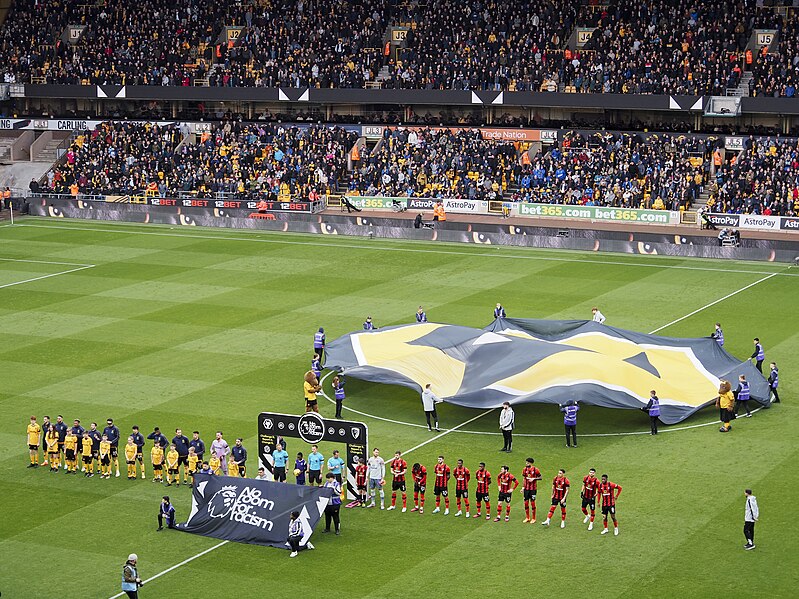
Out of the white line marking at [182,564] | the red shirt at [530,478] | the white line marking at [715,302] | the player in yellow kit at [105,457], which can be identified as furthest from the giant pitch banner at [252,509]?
the white line marking at [715,302]

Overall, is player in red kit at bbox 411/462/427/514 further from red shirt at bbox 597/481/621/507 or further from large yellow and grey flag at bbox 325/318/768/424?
large yellow and grey flag at bbox 325/318/768/424

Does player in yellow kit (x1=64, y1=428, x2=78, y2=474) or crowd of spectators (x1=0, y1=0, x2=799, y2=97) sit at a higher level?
crowd of spectators (x1=0, y1=0, x2=799, y2=97)

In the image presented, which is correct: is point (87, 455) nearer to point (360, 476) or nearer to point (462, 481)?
point (360, 476)

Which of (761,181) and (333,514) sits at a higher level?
(761,181)

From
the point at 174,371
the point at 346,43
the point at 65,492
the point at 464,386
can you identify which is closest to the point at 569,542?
the point at 464,386

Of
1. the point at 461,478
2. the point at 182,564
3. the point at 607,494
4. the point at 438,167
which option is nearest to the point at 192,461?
the point at 182,564

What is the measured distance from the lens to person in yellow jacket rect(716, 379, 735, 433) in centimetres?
2964

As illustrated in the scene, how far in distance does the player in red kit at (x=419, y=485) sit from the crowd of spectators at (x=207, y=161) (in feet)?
147

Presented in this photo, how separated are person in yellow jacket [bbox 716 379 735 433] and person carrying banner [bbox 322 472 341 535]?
10.6 meters

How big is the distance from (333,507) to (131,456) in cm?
579

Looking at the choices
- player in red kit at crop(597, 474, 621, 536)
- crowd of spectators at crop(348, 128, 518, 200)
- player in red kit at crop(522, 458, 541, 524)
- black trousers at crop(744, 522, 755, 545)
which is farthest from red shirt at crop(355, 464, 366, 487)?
crowd of spectators at crop(348, 128, 518, 200)

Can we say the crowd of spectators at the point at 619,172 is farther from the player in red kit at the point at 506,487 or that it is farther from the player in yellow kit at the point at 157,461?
the player in yellow kit at the point at 157,461

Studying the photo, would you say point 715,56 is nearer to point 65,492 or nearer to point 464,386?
point 464,386

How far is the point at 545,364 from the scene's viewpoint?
31.5 meters
